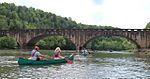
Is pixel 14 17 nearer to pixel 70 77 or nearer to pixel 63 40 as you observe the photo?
pixel 63 40

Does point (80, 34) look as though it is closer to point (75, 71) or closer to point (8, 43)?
point (8, 43)

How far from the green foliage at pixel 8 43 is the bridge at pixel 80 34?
141cm

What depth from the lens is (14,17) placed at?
18888cm

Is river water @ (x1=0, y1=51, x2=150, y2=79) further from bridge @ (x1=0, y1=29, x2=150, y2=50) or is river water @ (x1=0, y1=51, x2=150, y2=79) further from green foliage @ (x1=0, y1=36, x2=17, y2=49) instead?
green foliage @ (x1=0, y1=36, x2=17, y2=49)

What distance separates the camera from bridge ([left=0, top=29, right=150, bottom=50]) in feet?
339

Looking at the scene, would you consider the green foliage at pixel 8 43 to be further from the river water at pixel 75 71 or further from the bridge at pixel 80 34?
the river water at pixel 75 71

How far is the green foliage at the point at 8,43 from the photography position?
117 meters

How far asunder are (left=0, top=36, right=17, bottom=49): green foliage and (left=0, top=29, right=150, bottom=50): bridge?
1.41 m

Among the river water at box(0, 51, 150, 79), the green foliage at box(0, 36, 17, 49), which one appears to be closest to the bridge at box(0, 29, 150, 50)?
the green foliage at box(0, 36, 17, 49)

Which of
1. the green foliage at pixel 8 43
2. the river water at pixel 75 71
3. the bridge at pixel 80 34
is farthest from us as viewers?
the green foliage at pixel 8 43

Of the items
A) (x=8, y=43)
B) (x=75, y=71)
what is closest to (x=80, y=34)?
(x=8, y=43)

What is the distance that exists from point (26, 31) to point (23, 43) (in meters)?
3.72

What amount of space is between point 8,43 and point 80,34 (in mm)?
23673

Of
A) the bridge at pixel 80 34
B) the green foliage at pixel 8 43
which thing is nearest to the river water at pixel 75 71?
the bridge at pixel 80 34
